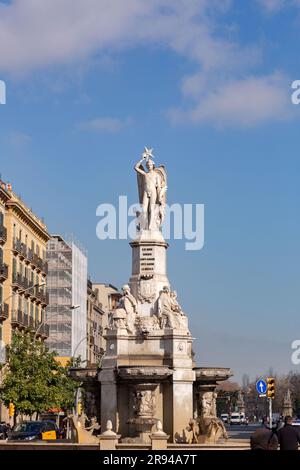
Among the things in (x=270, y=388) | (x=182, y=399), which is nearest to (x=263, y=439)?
(x=182, y=399)

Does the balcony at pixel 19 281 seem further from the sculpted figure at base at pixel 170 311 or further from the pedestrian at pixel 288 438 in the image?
the pedestrian at pixel 288 438

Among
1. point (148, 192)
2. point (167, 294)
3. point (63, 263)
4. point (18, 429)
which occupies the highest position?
point (63, 263)

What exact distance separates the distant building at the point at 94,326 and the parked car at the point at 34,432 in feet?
233

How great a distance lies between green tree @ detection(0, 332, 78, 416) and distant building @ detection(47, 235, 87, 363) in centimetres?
3660

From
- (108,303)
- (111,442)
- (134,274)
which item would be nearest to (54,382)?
(134,274)

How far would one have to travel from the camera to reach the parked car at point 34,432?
38281 mm

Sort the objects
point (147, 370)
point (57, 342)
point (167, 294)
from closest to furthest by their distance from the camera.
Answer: point (147, 370) → point (167, 294) → point (57, 342)

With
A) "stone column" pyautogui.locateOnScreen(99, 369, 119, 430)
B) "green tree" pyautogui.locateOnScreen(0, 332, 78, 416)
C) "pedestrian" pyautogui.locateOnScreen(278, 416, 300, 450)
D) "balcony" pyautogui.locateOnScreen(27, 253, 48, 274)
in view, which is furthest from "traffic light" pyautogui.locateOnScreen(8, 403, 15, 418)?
"pedestrian" pyautogui.locateOnScreen(278, 416, 300, 450)

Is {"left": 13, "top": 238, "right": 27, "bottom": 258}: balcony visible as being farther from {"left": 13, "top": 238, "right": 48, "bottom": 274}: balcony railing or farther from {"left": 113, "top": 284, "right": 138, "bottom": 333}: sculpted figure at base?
{"left": 113, "top": 284, "right": 138, "bottom": 333}: sculpted figure at base

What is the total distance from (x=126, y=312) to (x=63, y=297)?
7408 cm

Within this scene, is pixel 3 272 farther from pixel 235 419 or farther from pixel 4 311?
pixel 235 419
